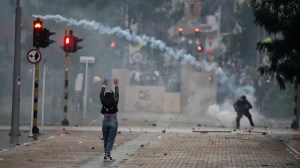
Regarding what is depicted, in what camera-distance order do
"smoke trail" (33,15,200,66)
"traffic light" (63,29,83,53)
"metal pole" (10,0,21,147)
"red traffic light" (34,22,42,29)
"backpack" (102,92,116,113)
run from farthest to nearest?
1. "smoke trail" (33,15,200,66)
2. "traffic light" (63,29,83,53)
3. "red traffic light" (34,22,42,29)
4. "metal pole" (10,0,21,147)
5. "backpack" (102,92,116,113)

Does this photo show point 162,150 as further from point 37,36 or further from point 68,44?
point 68,44

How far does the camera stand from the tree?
21578 mm

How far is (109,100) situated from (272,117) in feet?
83.6

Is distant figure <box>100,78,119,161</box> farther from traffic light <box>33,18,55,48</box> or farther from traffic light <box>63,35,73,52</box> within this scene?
traffic light <box>63,35,73,52</box>

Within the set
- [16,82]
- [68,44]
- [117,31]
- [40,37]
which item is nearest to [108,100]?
[16,82]

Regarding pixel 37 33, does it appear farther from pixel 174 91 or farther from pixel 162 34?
pixel 162 34

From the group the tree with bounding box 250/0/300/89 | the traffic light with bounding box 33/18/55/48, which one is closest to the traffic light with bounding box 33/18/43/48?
the traffic light with bounding box 33/18/55/48

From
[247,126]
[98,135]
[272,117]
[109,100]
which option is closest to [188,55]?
[272,117]

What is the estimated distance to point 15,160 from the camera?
659 inches

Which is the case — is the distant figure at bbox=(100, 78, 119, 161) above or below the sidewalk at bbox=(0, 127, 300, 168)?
above

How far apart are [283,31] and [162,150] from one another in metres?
5.38

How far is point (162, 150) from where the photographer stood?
64.4 ft

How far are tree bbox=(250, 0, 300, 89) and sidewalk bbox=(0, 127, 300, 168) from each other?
210 cm

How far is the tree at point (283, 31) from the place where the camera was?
21578 mm
